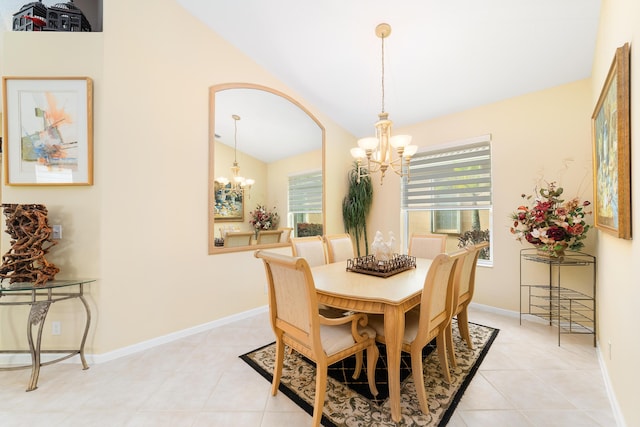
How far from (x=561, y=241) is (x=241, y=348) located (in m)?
3.25

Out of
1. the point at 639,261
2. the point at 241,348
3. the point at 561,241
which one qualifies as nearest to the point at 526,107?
the point at 561,241

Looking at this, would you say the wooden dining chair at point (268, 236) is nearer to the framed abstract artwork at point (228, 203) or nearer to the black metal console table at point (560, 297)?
the framed abstract artwork at point (228, 203)

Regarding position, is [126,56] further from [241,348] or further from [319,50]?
[241,348]

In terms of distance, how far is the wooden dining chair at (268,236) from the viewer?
11.5ft

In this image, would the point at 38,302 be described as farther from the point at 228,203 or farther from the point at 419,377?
the point at 419,377

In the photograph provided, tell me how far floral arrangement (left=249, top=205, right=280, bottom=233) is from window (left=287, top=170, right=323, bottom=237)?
27cm

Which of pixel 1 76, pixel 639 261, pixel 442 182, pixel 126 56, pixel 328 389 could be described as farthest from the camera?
pixel 442 182

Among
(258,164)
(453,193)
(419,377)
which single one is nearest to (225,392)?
(419,377)

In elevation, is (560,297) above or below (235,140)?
below

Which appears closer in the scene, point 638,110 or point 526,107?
point 638,110

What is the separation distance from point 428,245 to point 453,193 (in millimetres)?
1092

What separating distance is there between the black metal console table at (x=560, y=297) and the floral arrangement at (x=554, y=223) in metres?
0.16

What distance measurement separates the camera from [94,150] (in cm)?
234

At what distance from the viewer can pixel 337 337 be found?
1653 millimetres
